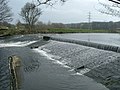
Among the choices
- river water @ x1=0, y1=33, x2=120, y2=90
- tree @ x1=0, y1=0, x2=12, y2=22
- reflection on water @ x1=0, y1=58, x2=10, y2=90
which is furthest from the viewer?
tree @ x1=0, y1=0, x2=12, y2=22

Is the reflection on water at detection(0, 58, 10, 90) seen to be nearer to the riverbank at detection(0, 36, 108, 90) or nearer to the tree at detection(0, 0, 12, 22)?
the riverbank at detection(0, 36, 108, 90)

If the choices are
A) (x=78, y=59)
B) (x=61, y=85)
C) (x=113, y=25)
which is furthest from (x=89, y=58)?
(x=113, y=25)

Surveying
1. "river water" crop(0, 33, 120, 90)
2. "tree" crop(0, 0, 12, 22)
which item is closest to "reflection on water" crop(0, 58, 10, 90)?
"river water" crop(0, 33, 120, 90)

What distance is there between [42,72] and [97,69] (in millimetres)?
3072

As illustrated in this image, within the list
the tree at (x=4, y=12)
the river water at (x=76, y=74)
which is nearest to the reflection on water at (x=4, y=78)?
the river water at (x=76, y=74)

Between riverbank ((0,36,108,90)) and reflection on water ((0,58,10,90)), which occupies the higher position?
reflection on water ((0,58,10,90))

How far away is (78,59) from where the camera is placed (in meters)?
17.5

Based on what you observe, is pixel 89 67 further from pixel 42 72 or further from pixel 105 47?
pixel 105 47

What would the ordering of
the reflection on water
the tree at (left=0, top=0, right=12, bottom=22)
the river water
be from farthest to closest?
1. the tree at (left=0, top=0, right=12, bottom=22)
2. the river water
3. the reflection on water

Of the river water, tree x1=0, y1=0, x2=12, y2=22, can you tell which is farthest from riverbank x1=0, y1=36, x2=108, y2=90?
tree x1=0, y1=0, x2=12, y2=22

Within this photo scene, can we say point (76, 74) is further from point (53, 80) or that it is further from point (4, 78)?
point (4, 78)

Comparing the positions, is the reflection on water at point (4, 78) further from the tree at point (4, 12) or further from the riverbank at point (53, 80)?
the tree at point (4, 12)

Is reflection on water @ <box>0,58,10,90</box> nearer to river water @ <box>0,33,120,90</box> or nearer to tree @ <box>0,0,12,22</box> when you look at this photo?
river water @ <box>0,33,120,90</box>

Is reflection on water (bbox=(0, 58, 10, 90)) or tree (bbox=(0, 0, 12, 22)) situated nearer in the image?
reflection on water (bbox=(0, 58, 10, 90))
